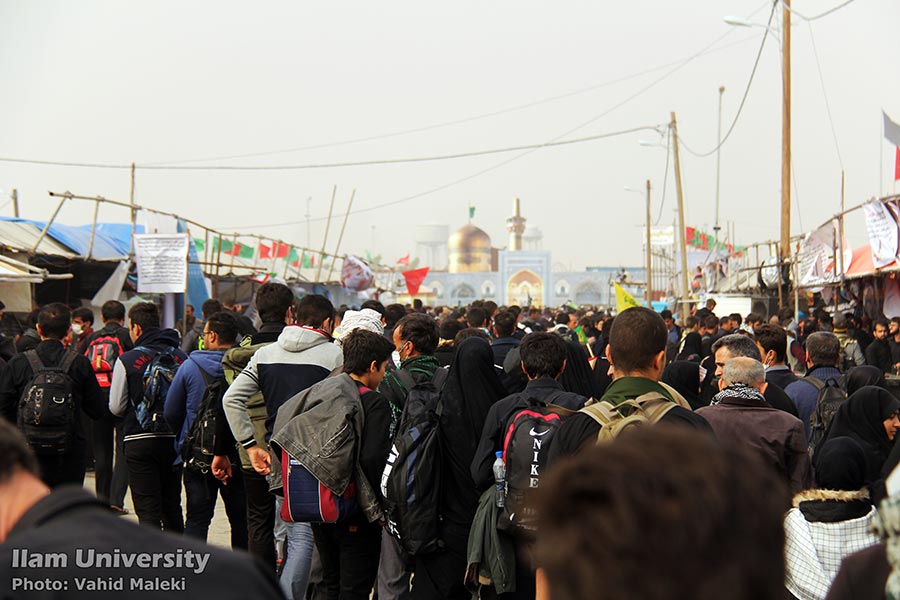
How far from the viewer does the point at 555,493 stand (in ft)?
3.94

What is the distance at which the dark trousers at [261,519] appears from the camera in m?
5.62

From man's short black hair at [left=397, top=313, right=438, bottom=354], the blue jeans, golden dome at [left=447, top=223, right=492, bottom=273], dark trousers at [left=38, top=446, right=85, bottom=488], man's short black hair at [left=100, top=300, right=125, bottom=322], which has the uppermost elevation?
golden dome at [left=447, top=223, right=492, bottom=273]

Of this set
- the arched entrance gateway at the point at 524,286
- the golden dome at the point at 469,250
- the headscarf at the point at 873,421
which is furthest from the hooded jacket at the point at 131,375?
the golden dome at the point at 469,250

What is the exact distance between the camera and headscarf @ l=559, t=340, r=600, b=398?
6176mm

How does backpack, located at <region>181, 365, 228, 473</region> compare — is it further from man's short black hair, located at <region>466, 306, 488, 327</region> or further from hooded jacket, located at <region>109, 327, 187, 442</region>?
man's short black hair, located at <region>466, 306, 488, 327</region>

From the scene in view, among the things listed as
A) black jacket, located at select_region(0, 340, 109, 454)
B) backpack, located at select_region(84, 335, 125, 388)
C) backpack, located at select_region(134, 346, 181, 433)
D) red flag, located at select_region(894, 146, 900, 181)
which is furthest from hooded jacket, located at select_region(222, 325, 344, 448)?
red flag, located at select_region(894, 146, 900, 181)

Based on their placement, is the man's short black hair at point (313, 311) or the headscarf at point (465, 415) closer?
the headscarf at point (465, 415)

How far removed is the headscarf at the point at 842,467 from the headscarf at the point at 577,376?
8.29 feet

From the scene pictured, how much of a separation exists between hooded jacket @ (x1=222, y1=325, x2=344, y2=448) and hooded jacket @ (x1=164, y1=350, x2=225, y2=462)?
0.59 m

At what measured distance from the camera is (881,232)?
32.5 ft

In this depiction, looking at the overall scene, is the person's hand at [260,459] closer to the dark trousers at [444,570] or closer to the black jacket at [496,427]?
the dark trousers at [444,570]

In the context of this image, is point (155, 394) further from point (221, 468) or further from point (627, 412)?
point (627, 412)

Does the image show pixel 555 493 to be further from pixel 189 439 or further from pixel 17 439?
pixel 189 439

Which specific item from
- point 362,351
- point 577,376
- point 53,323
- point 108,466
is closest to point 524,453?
point 362,351
